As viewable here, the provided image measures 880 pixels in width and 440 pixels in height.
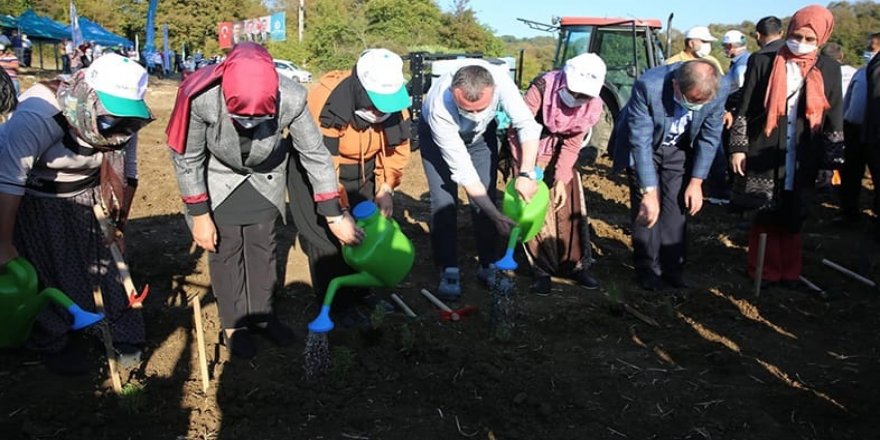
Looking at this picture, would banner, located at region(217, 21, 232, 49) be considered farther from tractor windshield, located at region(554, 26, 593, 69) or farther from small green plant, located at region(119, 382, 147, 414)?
small green plant, located at region(119, 382, 147, 414)

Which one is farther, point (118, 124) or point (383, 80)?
point (383, 80)

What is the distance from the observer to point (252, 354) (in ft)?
10.0

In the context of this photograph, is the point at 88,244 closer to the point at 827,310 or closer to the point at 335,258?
the point at 335,258

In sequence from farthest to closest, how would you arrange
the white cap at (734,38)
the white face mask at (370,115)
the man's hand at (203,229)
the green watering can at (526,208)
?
the white cap at (734,38)
the green watering can at (526,208)
the white face mask at (370,115)
the man's hand at (203,229)

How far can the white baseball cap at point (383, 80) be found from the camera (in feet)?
9.59

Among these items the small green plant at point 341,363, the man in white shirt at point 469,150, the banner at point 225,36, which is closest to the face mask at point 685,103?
the man in white shirt at point 469,150

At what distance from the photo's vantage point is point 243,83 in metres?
2.29

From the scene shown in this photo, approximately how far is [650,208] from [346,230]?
73.0 inches

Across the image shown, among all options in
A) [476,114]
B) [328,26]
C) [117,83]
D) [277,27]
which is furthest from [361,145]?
[328,26]

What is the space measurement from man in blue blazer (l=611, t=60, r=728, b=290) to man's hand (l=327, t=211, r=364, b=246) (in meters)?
1.75

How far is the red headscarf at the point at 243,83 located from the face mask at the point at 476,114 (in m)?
1.05

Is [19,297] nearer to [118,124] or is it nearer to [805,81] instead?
[118,124]

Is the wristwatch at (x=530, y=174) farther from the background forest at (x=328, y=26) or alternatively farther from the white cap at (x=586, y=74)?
the background forest at (x=328, y=26)

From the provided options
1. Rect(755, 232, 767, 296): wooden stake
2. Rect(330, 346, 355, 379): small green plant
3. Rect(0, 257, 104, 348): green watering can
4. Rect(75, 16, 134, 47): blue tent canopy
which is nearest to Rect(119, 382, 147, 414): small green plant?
Rect(0, 257, 104, 348): green watering can
